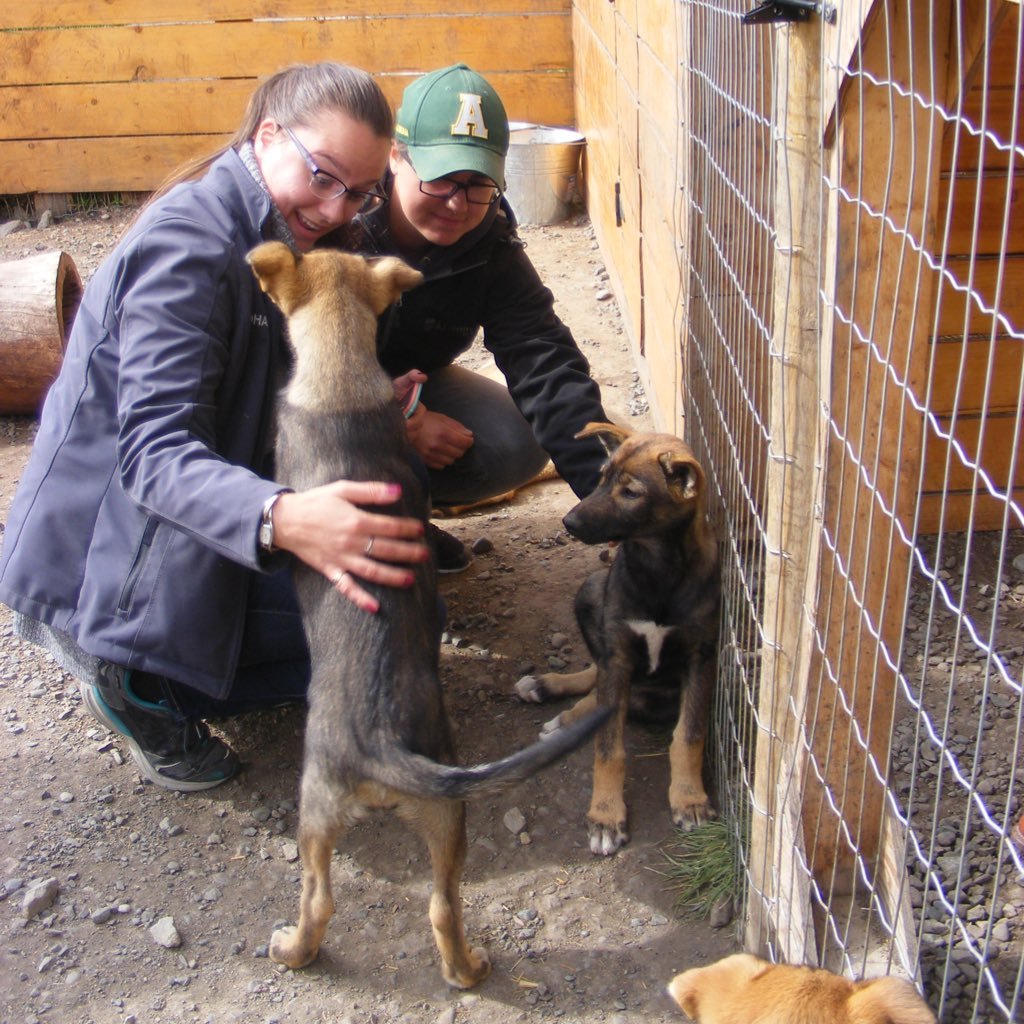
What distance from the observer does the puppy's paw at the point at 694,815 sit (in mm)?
3340

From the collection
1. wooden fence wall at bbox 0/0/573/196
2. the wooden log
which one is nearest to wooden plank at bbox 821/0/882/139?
the wooden log

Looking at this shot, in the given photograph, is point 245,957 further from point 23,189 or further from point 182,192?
point 23,189

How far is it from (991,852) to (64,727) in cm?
300

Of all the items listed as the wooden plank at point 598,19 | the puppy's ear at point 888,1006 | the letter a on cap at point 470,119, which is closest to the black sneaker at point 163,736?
the letter a on cap at point 470,119

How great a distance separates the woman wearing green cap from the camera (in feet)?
11.3

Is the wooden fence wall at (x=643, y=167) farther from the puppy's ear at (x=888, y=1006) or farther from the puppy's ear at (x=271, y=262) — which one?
the puppy's ear at (x=888, y=1006)

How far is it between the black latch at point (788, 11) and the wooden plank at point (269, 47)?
8.05m

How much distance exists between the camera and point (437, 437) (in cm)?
A: 432

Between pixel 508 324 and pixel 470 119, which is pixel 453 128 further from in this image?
pixel 508 324

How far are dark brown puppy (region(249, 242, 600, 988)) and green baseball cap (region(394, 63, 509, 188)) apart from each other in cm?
49

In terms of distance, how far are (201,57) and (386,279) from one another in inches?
299

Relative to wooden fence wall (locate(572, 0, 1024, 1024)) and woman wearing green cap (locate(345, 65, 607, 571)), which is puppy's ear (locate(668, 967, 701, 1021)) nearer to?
wooden fence wall (locate(572, 0, 1024, 1024))

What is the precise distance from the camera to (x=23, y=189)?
32.5 feet

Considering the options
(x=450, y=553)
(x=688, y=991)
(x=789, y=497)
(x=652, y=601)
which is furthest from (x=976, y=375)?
(x=688, y=991)
